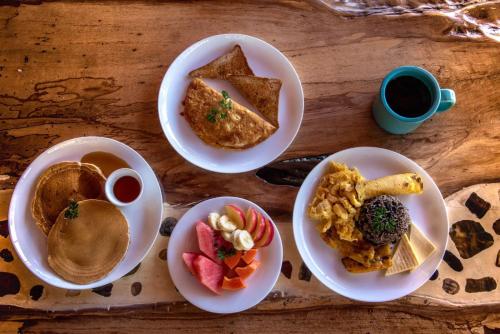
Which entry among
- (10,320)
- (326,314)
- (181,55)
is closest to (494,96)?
(326,314)

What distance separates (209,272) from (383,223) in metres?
0.68

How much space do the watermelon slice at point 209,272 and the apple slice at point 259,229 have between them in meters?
0.19

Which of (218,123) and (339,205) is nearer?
(339,205)

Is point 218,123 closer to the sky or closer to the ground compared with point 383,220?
closer to the sky

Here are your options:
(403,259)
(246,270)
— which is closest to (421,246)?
(403,259)

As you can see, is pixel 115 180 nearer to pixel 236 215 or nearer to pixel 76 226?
pixel 76 226

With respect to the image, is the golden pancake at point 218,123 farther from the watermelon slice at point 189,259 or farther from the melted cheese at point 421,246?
the melted cheese at point 421,246

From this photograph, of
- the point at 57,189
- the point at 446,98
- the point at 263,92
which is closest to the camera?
the point at 446,98

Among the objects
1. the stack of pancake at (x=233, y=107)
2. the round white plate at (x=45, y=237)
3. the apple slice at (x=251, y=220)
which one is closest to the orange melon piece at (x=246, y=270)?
the apple slice at (x=251, y=220)

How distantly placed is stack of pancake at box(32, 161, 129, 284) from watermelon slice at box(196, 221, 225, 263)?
287mm

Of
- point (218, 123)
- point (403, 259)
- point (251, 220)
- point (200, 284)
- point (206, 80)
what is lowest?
point (200, 284)

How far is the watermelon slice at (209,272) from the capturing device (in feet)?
6.05

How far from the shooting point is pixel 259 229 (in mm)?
1861

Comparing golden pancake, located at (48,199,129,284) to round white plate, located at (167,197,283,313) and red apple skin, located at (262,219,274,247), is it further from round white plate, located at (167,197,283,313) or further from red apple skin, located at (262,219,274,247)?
red apple skin, located at (262,219,274,247)
